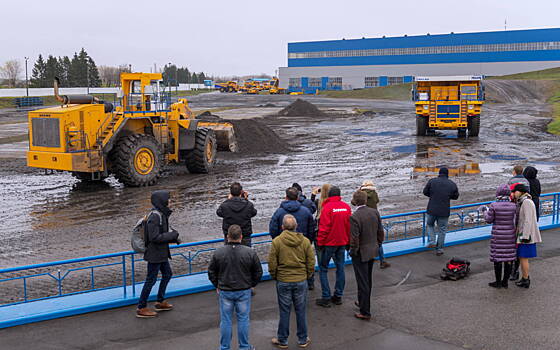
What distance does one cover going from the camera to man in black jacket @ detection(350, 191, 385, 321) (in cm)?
782

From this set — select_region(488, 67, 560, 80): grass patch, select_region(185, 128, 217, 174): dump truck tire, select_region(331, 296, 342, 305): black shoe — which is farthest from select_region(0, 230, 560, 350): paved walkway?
select_region(488, 67, 560, 80): grass patch

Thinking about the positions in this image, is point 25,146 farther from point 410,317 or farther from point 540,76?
point 540,76

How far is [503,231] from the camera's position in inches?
350

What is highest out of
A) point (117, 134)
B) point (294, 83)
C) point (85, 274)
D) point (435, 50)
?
point (435, 50)

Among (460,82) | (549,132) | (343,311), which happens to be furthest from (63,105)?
(549,132)

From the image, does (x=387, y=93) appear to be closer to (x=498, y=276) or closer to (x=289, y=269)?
(x=498, y=276)

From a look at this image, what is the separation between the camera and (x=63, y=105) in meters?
18.2

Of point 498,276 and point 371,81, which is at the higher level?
point 371,81

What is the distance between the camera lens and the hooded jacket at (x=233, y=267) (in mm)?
6445

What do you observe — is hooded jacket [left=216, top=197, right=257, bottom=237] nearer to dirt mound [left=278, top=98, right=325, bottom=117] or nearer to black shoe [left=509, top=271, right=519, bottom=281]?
black shoe [left=509, top=271, right=519, bottom=281]

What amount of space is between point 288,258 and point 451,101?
28.1 meters

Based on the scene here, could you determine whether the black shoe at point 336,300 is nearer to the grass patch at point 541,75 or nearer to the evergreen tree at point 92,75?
the grass patch at point 541,75

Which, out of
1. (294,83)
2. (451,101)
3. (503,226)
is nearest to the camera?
(503,226)

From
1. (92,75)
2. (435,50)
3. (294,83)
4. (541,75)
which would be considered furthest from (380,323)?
(294,83)
